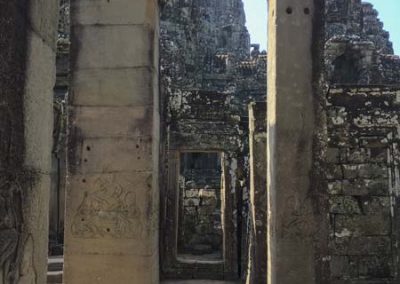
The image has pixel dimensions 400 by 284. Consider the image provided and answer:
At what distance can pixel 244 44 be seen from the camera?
1270 inches

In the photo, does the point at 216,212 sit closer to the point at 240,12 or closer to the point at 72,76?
the point at 72,76

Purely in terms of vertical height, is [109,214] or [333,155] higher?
[333,155]

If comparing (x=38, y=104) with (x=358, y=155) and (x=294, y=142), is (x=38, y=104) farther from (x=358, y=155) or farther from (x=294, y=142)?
(x=358, y=155)

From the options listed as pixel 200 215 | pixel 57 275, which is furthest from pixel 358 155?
pixel 200 215

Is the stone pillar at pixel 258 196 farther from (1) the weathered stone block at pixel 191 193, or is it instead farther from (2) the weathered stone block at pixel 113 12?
(1) the weathered stone block at pixel 191 193

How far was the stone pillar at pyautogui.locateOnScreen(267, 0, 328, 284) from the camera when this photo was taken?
16.9 feet

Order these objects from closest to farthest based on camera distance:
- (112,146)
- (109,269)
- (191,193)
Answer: (109,269), (112,146), (191,193)

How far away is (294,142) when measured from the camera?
17.0ft

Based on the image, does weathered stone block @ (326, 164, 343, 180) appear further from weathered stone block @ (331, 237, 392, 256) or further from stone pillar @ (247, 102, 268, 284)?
stone pillar @ (247, 102, 268, 284)

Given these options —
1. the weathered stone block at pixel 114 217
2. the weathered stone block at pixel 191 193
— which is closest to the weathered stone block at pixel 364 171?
the weathered stone block at pixel 114 217

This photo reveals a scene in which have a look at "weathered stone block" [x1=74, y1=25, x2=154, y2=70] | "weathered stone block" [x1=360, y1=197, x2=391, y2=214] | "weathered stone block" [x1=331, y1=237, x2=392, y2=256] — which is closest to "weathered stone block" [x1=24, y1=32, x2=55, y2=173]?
"weathered stone block" [x1=74, y1=25, x2=154, y2=70]

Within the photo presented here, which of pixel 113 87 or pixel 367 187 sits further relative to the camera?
pixel 367 187

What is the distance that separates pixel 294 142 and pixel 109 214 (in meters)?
2.24

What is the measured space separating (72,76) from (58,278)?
412 centimetres
